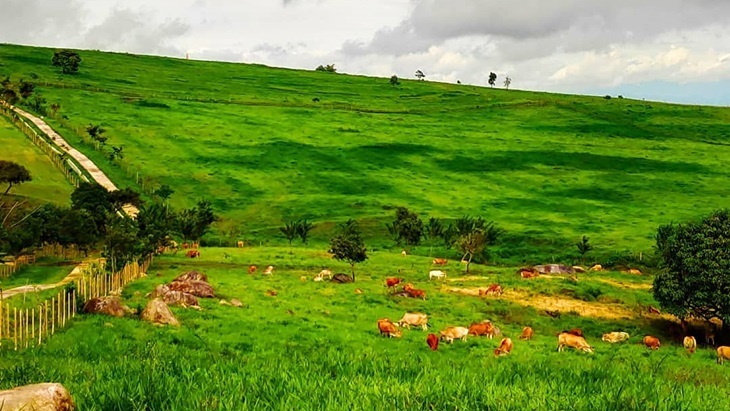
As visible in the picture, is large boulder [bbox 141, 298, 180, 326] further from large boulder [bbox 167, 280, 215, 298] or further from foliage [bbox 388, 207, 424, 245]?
foliage [bbox 388, 207, 424, 245]

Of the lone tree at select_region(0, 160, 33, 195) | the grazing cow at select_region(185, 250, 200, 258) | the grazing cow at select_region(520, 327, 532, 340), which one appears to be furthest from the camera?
the lone tree at select_region(0, 160, 33, 195)

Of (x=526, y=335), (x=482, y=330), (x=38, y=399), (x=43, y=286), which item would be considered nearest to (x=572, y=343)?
(x=526, y=335)

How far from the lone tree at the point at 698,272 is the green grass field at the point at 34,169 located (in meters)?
56.7

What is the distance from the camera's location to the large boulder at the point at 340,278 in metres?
45.7

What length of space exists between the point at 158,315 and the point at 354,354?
49.2ft

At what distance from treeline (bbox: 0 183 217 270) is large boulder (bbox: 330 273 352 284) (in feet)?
45.2

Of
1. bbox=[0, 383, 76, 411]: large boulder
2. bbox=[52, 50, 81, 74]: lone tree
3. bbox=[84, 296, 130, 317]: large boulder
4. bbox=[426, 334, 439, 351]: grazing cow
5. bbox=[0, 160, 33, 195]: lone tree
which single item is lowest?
bbox=[426, 334, 439, 351]: grazing cow

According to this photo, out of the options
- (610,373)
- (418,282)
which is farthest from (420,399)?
(418,282)

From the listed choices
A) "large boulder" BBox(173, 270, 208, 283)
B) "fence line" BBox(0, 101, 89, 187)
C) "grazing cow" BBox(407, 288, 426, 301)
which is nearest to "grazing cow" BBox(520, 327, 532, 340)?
"grazing cow" BBox(407, 288, 426, 301)

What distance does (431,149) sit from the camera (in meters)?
118

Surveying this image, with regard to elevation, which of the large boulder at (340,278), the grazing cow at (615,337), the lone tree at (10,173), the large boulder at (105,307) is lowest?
the grazing cow at (615,337)

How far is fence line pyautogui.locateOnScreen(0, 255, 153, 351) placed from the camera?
1988cm

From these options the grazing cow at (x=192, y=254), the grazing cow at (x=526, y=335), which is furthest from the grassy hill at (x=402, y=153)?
the grazing cow at (x=526, y=335)

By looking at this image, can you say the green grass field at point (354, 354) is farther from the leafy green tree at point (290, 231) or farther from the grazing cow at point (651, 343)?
the leafy green tree at point (290, 231)
